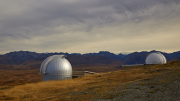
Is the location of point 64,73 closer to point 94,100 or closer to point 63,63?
point 63,63

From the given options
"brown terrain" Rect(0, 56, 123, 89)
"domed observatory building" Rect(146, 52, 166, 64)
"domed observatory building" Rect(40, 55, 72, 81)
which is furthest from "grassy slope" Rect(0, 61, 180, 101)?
"domed observatory building" Rect(146, 52, 166, 64)

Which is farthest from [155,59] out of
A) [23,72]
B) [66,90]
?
[23,72]

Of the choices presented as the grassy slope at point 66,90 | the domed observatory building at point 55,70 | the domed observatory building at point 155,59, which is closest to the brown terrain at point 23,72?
the domed observatory building at point 55,70

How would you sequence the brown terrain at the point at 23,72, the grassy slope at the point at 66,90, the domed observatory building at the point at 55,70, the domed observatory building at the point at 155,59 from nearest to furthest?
the grassy slope at the point at 66,90 → the domed observatory building at the point at 55,70 → the domed observatory building at the point at 155,59 → the brown terrain at the point at 23,72

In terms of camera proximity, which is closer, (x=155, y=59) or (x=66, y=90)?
(x=66, y=90)

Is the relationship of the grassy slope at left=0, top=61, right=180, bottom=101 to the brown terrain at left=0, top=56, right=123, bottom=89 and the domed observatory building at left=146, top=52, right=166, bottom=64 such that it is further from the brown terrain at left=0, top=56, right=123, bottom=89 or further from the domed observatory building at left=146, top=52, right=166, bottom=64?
the domed observatory building at left=146, top=52, right=166, bottom=64

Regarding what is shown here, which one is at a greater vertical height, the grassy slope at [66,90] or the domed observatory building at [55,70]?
the domed observatory building at [55,70]

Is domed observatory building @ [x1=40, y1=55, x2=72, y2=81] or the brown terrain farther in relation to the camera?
the brown terrain

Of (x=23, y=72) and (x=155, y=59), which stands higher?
(x=155, y=59)

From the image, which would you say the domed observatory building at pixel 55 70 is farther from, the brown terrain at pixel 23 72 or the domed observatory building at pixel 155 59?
the domed observatory building at pixel 155 59

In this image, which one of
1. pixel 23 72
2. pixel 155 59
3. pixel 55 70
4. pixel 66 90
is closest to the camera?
pixel 66 90

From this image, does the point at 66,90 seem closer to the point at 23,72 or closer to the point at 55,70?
the point at 55,70

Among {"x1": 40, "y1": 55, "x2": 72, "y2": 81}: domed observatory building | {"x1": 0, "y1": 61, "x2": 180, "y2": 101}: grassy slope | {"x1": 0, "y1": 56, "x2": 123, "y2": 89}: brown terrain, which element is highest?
{"x1": 40, "y1": 55, "x2": 72, "y2": 81}: domed observatory building

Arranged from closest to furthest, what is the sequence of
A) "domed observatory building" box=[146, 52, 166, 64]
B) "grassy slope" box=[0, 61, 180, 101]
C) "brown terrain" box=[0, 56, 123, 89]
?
"grassy slope" box=[0, 61, 180, 101], "domed observatory building" box=[146, 52, 166, 64], "brown terrain" box=[0, 56, 123, 89]
